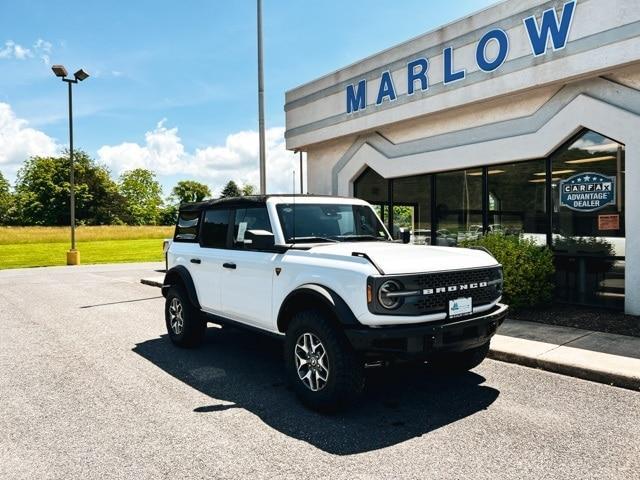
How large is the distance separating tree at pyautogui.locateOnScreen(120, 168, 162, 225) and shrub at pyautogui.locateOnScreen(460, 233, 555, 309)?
97683 mm

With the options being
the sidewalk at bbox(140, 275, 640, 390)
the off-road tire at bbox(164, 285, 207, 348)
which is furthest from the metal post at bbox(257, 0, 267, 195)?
the sidewalk at bbox(140, 275, 640, 390)

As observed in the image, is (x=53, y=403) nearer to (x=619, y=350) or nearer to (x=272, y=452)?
(x=272, y=452)

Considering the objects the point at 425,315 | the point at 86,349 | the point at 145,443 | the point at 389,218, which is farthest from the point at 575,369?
the point at 389,218

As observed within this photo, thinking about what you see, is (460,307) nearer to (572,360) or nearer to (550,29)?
(572,360)

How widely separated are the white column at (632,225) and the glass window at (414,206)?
438 centimetres

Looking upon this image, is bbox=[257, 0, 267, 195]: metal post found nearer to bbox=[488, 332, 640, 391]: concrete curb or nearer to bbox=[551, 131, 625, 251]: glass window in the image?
bbox=[551, 131, 625, 251]: glass window

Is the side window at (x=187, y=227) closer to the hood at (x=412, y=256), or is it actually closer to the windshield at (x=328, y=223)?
the windshield at (x=328, y=223)

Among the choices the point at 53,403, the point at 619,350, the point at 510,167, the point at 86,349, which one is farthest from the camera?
the point at 510,167

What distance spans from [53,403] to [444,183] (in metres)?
8.95

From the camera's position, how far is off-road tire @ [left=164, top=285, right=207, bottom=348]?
20.8ft

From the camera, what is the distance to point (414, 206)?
1200 centimetres

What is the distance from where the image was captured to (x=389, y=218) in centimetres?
1276

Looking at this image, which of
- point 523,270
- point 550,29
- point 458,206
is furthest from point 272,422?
point 550,29

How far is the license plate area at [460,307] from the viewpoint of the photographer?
428cm
